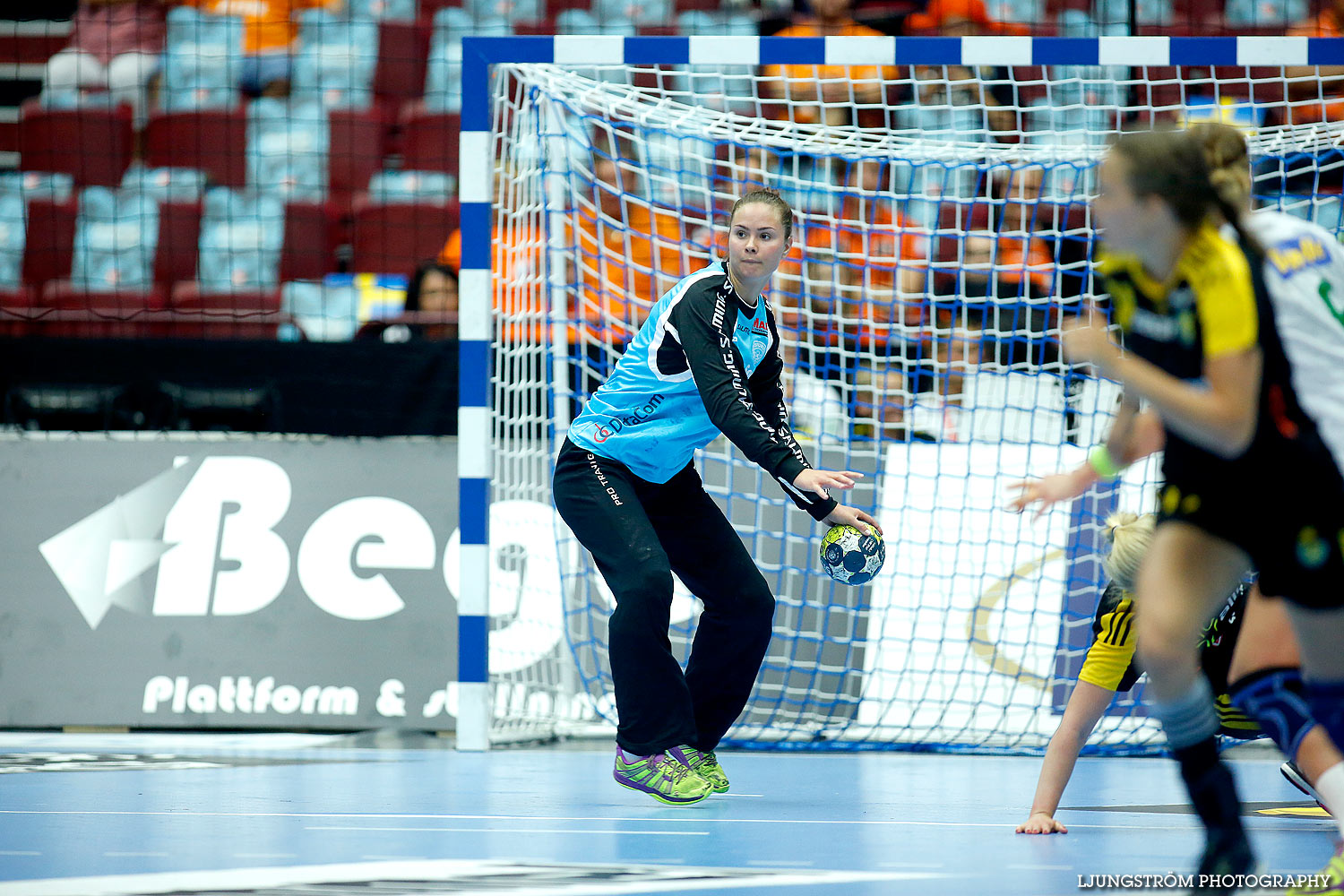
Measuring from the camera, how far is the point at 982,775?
4754mm

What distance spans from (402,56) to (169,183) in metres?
1.96

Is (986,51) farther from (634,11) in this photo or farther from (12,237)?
(12,237)

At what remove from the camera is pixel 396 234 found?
8562 mm

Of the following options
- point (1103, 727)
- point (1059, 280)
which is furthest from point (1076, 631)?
point (1059, 280)

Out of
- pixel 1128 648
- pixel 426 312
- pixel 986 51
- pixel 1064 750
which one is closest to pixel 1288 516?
pixel 1128 648

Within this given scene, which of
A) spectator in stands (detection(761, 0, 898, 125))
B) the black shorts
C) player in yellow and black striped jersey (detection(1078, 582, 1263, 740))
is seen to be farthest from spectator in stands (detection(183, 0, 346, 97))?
the black shorts

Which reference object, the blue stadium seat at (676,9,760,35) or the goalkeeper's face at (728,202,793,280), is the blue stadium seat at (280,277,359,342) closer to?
the blue stadium seat at (676,9,760,35)

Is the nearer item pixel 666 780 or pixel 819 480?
pixel 819 480

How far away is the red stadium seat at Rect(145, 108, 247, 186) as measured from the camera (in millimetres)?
8875

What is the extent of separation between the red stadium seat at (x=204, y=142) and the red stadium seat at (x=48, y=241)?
2.47 feet

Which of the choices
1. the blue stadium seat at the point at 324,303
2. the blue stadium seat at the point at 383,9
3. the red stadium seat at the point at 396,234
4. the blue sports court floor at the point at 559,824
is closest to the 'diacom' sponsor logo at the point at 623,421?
the blue sports court floor at the point at 559,824

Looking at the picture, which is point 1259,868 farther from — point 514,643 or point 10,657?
point 10,657

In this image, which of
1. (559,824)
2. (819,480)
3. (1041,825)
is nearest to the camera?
(1041,825)

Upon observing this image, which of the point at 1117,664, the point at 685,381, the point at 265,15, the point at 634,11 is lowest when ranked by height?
the point at 1117,664
